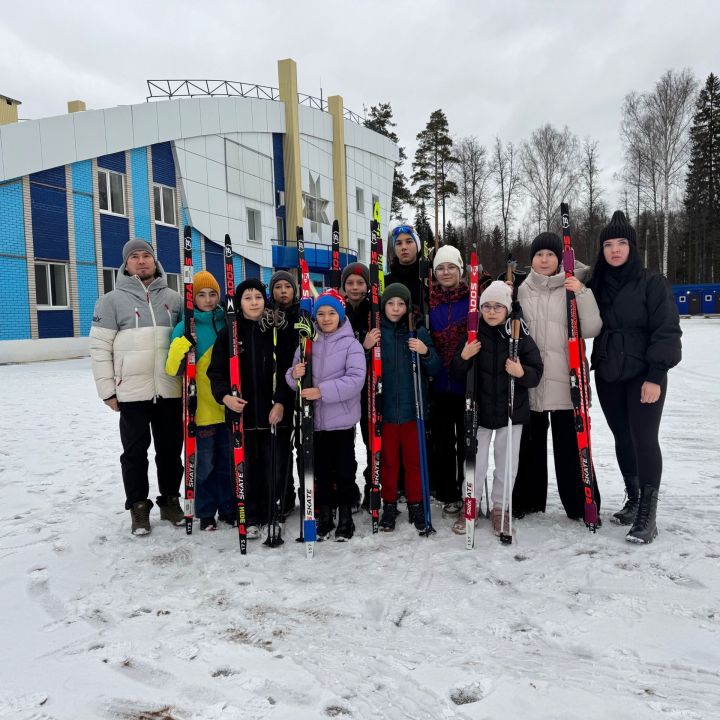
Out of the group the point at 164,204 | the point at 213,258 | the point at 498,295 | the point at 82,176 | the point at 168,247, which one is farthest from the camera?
the point at 213,258

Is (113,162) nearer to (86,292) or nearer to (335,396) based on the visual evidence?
(86,292)

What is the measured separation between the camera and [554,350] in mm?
3648

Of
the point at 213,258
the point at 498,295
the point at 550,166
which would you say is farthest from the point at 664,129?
the point at 498,295

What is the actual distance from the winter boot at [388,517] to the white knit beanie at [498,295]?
1638 millimetres

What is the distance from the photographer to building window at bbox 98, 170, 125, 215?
17281mm

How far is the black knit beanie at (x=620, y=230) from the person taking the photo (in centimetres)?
346

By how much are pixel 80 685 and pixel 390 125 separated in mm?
45920

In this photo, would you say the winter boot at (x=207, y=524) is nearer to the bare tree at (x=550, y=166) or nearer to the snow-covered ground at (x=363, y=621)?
the snow-covered ground at (x=363, y=621)

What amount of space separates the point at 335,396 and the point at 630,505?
7.59 ft

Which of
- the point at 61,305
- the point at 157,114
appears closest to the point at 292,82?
the point at 157,114

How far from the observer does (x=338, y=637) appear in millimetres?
2451

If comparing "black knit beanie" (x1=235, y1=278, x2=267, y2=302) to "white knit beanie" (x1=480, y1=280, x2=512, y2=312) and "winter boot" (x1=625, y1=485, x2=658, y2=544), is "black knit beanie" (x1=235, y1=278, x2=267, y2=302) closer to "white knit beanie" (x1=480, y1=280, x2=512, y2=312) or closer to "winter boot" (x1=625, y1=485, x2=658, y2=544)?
"white knit beanie" (x1=480, y1=280, x2=512, y2=312)

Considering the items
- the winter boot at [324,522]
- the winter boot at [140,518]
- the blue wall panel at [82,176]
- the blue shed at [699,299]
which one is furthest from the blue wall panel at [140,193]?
the blue shed at [699,299]

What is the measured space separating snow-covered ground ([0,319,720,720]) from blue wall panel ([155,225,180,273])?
16.6 m
